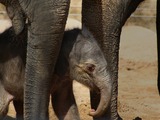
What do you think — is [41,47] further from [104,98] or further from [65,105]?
[65,105]

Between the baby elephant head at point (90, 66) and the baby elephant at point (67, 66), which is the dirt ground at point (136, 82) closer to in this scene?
the baby elephant at point (67, 66)

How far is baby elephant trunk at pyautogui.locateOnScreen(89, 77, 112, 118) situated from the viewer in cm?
487

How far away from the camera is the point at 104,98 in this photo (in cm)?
488

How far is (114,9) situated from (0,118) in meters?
1.03

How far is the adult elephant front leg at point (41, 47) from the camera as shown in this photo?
447cm

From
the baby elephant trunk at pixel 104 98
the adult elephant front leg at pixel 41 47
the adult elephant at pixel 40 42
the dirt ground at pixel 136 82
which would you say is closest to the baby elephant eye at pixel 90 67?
the baby elephant trunk at pixel 104 98

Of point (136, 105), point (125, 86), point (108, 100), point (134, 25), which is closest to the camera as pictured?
point (108, 100)

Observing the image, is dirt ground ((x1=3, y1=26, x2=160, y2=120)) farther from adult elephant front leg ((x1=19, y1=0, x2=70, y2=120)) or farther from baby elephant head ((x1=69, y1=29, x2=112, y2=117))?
adult elephant front leg ((x1=19, y1=0, x2=70, y2=120))

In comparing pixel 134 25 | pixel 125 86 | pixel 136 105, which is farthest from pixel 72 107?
pixel 134 25

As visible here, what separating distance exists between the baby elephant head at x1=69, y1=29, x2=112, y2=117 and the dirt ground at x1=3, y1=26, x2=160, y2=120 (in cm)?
118

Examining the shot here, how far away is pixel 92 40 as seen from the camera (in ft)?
16.5

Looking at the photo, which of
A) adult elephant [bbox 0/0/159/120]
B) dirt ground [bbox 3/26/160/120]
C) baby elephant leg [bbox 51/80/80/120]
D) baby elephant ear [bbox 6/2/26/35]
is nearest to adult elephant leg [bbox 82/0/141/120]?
baby elephant leg [bbox 51/80/80/120]

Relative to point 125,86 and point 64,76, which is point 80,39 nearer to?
point 64,76

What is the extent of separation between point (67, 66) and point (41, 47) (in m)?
0.54
